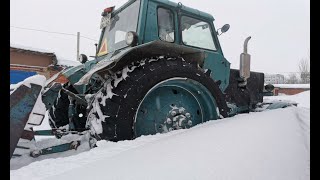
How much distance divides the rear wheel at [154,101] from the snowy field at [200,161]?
1.41ft

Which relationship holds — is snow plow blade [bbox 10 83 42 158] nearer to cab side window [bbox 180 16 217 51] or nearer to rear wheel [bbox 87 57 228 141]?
rear wheel [bbox 87 57 228 141]

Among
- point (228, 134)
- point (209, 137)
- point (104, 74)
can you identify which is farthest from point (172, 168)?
point (104, 74)

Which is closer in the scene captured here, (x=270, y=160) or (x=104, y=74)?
(x=270, y=160)

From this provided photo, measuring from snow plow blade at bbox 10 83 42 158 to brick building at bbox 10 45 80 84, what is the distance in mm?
13285

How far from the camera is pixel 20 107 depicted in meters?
1.74

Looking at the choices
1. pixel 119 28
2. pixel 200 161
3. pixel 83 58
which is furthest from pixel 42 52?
pixel 200 161

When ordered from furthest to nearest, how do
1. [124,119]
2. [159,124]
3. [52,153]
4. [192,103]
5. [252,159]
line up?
1. [192,103]
2. [159,124]
3. [124,119]
4. [52,153]
5. [252,159]

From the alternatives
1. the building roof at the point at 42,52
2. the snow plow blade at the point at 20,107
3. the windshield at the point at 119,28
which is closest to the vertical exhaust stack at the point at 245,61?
the windshield at the point at 119,28

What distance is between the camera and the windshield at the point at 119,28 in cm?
366

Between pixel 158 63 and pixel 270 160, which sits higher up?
pixel 158 63
